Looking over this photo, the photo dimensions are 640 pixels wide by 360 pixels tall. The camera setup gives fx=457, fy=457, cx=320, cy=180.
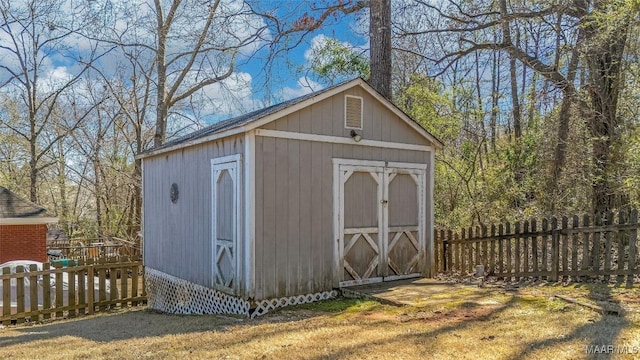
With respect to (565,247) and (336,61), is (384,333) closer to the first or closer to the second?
(565,247)

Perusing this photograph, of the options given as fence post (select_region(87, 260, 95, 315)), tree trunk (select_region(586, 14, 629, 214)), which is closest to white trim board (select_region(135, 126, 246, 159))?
fence post (select_region(87, 260, 95, 315))

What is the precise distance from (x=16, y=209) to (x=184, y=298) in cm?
1049

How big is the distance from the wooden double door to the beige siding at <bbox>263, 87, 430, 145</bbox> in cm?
46

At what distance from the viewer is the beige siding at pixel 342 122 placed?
21.8 ft

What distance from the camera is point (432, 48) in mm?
14391

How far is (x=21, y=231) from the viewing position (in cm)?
1497

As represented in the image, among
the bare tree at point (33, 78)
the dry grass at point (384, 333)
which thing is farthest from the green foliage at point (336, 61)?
the bare tree at point (33, 78)

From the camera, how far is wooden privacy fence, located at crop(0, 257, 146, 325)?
803cm

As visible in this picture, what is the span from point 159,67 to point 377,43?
1024 centimetres

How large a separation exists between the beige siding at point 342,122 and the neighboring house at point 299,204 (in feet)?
0.06

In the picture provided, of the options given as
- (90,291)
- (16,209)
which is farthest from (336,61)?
(16,209)

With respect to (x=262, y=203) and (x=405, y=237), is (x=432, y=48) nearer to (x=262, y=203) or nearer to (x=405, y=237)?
(x=405, y=237)

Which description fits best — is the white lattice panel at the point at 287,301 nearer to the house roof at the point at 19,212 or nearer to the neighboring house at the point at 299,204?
the neighboring house at the point at 299,204

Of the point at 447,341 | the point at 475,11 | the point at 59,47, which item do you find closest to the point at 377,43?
the point at 475,11
